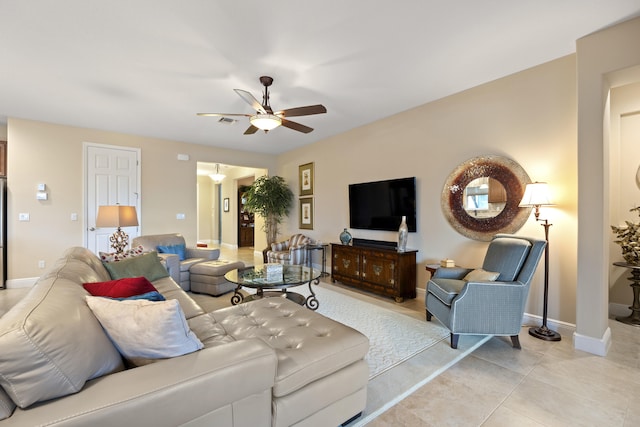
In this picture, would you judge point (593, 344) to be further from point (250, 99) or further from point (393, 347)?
point (250, 99)

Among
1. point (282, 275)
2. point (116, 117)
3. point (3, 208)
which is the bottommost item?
point (282, 275)

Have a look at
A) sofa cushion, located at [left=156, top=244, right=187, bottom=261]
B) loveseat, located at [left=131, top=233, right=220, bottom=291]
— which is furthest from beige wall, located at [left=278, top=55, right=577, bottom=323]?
sofa cushion, located at [left=156, top=244, right=187, bottom=261]

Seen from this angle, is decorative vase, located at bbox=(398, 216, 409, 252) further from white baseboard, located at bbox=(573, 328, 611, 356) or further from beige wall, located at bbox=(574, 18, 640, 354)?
white baseboard, located at bbox=(573, 328, 611, 356)

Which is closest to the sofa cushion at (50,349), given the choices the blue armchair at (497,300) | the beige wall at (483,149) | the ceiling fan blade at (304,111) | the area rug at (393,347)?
the area rug at (393,347)

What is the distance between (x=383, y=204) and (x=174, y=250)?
3350mm

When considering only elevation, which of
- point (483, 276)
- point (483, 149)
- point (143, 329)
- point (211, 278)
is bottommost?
point (211, 278)

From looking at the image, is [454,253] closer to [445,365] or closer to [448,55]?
A: [445,365]

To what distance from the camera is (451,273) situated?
309cm

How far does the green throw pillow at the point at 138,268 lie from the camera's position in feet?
8.97

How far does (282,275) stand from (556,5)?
328cm

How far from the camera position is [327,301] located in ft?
12.5

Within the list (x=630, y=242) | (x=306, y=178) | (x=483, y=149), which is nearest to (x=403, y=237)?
(x=483, y=149)

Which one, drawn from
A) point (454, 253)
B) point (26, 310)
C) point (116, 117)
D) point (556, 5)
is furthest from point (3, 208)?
point (556, 5)

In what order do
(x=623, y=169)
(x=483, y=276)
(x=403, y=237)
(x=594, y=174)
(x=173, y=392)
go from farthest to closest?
(x=403, y=237) < (x=623, y=169) < (x=483, y=276) < (x=594, y=174) < (x=173, y=392)
